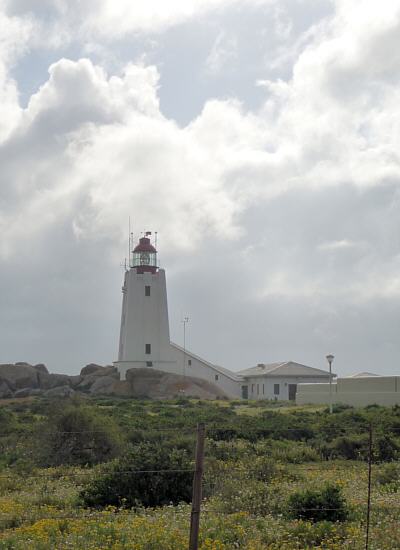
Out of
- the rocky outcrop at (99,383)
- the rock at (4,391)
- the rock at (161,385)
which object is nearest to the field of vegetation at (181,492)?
the rock at (161,385)

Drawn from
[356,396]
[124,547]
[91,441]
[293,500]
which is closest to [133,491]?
[293,500]

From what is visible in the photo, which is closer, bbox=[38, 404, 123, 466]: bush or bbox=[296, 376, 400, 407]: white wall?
bbox=[38, 404, 123, 466]: bush

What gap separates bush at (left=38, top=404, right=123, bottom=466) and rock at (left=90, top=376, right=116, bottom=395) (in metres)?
39.2

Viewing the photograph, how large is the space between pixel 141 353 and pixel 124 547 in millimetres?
52770

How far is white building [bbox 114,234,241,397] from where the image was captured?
62.1m

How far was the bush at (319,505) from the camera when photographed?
11.3m

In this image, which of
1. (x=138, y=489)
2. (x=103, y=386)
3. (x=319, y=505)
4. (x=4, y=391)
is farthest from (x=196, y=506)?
(x=4, y=391)

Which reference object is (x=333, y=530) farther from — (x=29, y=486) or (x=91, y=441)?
(x=91, y=441)

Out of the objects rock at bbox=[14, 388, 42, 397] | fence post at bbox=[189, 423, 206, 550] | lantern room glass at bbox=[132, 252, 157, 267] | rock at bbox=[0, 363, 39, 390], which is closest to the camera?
fence post at bbox=[189, 423, 206, 550]

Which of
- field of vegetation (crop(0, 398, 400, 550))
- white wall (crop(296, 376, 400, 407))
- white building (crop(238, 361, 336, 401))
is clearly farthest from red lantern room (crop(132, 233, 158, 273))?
field of vegetation (crop(0, 398, 400, 550))

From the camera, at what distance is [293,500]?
11805 millimetres

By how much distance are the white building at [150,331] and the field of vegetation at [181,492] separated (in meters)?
39.0

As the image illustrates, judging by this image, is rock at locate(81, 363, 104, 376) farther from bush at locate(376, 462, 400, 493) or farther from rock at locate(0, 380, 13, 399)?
bush at locate(376, 462, 400, 493)

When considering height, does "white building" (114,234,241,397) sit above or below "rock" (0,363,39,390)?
above
